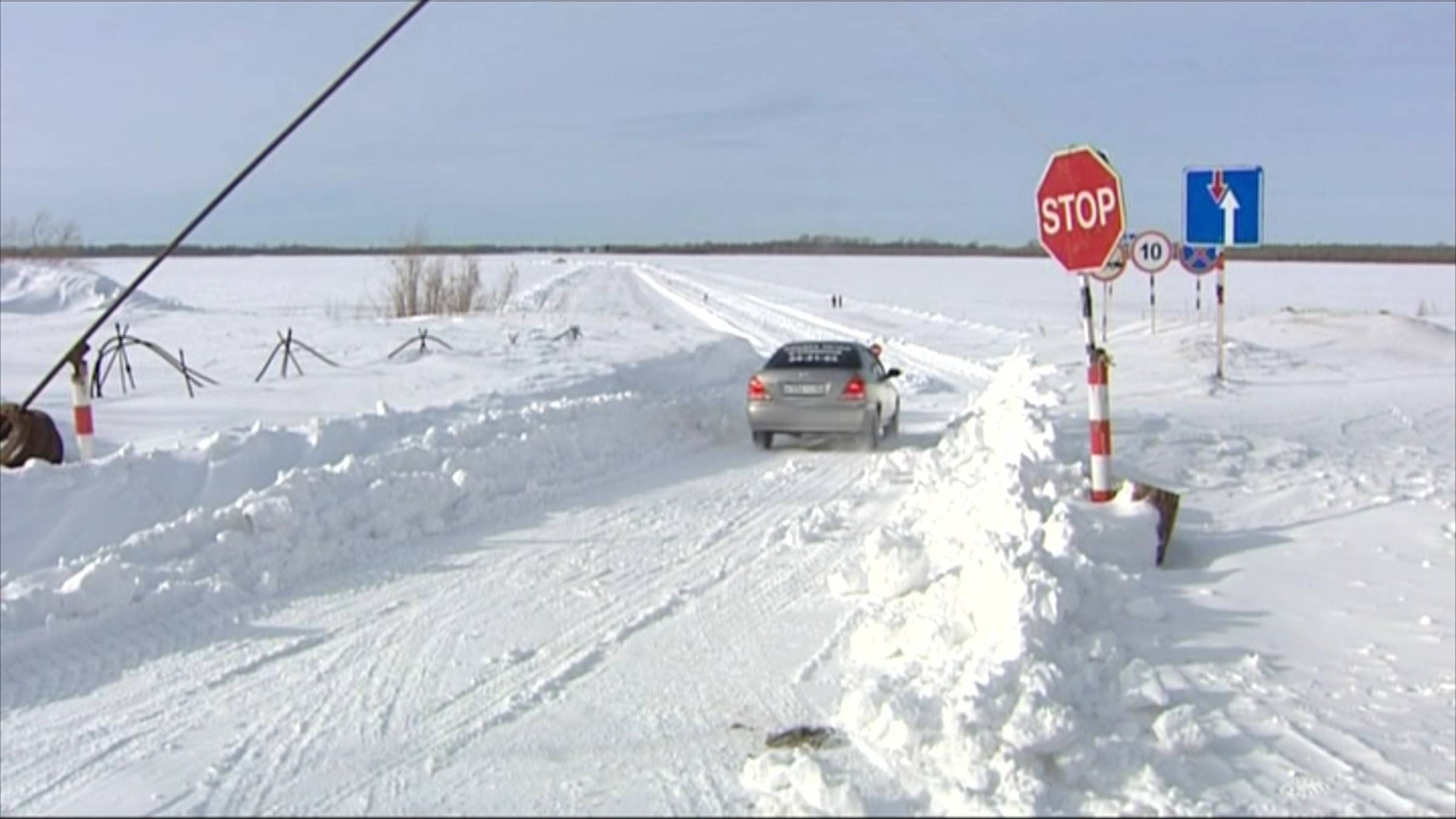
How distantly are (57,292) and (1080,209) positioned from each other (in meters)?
42.3

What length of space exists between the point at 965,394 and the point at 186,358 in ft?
48.3

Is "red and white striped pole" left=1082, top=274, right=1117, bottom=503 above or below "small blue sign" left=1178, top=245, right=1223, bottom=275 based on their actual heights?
below

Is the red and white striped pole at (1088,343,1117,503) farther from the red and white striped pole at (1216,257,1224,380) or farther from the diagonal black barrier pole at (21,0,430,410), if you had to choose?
the red and white striped pole at (1216,257,1224,380)

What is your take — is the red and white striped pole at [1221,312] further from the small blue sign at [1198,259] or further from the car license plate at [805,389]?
the car license plate at [805,389]

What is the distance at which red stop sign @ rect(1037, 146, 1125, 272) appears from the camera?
8.80 metres

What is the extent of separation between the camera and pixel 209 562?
28.1ft

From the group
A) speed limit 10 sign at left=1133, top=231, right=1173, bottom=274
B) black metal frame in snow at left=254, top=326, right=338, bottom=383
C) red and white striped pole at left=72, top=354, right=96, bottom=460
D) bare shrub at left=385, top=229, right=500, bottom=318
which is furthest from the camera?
bare shrub at left=385, top=229, right=500, bottom=318

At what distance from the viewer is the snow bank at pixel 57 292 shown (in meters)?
41.5

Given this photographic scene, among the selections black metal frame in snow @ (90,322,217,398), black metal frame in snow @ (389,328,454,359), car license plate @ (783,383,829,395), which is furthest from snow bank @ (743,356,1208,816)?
black metal frame in snow @ (389,328,454,359)

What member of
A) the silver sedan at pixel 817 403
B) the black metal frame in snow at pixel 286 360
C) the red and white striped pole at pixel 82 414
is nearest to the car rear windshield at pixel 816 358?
the silver sedan at pixel 817 403

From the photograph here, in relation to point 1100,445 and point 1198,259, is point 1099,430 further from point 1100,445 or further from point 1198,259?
point 1198,259

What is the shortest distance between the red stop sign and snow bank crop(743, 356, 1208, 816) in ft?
5.18

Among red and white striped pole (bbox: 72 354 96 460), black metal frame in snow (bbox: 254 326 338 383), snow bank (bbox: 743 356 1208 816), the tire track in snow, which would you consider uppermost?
red and white striped pole (bbox: 72 354 96 460)

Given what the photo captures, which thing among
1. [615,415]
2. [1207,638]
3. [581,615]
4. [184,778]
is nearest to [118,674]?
[184,778]
